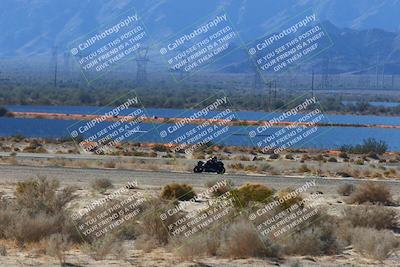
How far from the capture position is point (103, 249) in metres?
16.0

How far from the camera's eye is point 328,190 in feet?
113

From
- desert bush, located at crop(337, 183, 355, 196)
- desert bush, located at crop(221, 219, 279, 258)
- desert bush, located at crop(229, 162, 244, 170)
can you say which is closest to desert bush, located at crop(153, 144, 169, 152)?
desert bush, located at crop(229, 162, 244, 170)

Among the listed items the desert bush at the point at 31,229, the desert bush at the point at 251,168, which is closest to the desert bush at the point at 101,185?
the desert bush at the point at 31,229

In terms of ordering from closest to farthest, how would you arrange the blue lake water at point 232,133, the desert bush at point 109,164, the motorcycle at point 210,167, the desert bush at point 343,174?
1. the motorcycle at point 210,167
2. the desert bush at point 109,164
3. the desert bush at point 343,174
4. the blue lake water at point 232,133

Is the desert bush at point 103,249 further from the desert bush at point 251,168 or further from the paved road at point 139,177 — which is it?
the desert bush at point 251,168

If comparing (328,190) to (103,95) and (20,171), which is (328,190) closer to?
(20,171)

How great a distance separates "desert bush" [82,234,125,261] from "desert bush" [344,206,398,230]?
662cm

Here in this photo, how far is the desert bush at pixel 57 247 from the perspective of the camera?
51.6 ft

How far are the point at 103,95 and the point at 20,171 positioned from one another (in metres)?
141

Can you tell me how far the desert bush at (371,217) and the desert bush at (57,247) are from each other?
739 centimetres

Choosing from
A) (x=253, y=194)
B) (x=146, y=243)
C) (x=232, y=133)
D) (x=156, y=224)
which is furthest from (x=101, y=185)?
(x=232, y=133)

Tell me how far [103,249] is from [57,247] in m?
0.83

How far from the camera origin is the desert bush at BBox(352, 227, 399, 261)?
661 inches

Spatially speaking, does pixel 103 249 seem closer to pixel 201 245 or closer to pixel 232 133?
pixel 201 245
